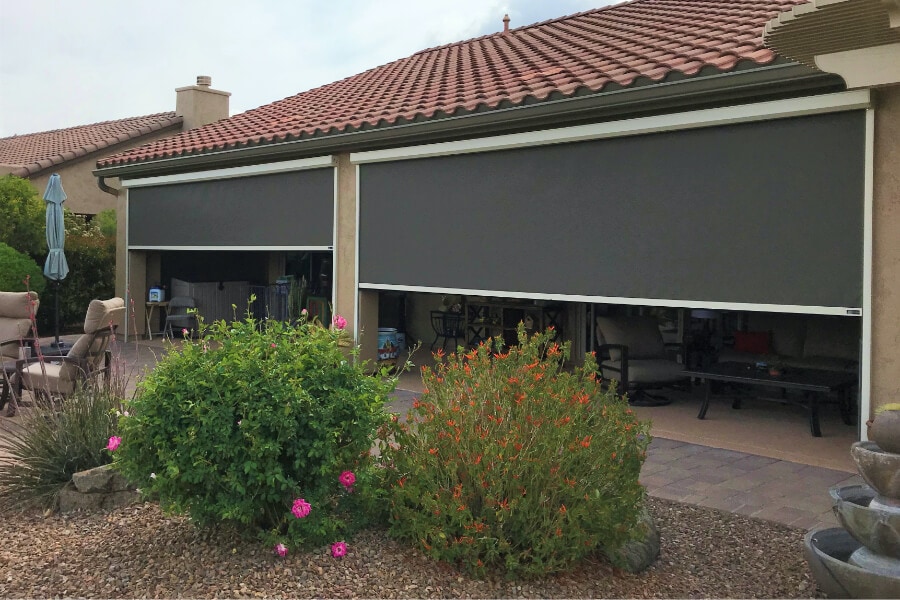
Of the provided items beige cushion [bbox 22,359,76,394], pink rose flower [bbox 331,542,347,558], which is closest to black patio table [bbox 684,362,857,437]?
pink rose flower [bbox 331,542,347,558]

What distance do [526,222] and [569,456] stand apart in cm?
503

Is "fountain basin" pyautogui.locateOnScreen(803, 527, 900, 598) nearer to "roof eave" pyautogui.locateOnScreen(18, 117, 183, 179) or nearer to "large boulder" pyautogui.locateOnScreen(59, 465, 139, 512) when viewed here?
"large boulder" pyautogui.locateOnScreen(59, 465, 139, 512)

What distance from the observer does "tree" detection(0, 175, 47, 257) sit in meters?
14.6

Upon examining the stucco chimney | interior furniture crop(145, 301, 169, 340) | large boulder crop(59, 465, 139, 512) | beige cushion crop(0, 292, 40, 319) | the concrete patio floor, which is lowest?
the concrete patio floor

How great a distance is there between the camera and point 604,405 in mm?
4324

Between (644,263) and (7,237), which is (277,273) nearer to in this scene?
(7,237)

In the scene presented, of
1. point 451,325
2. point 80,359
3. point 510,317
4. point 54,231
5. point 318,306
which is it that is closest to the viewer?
point 80,359

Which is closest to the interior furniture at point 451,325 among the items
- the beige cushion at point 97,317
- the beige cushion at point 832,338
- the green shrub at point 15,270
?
the beige cushion at point 832,338

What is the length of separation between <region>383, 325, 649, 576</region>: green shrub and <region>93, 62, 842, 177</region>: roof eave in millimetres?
3550

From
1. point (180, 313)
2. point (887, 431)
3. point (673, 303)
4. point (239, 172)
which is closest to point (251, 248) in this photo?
point (239, 172)

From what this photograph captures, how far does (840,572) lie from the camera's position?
364cm

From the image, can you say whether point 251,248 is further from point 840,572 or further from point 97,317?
point 840,572

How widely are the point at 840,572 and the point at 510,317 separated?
30.2 feet

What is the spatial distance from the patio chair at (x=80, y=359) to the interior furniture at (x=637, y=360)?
17.6 feet
